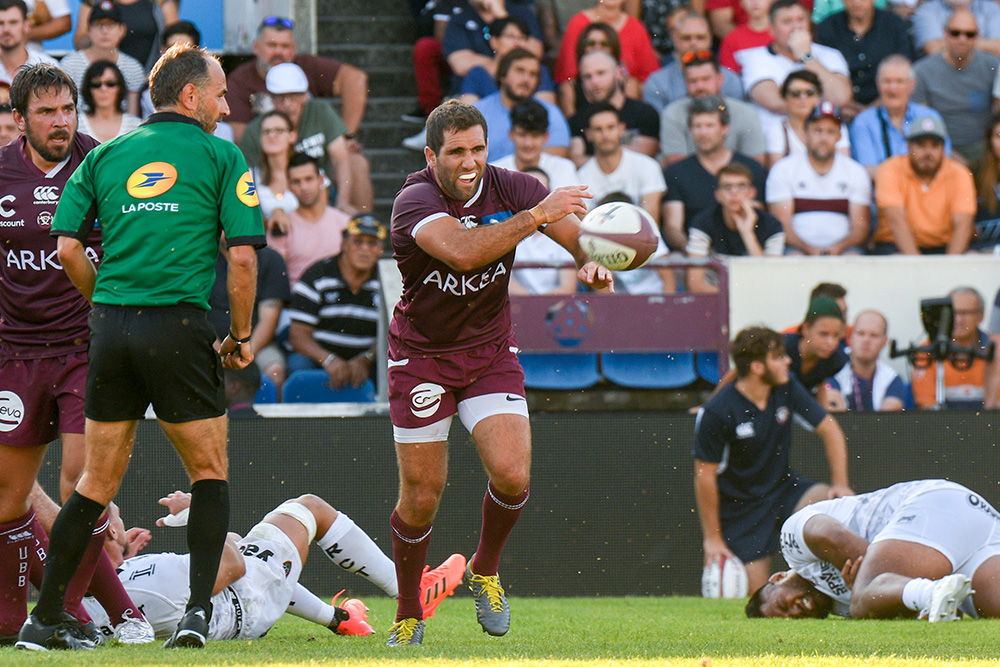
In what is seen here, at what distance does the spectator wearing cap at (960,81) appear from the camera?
11.3 m

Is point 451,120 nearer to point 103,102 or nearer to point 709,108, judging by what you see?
point 709,108

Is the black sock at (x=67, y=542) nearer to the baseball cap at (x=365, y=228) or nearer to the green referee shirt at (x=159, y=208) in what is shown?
the green referee shirt at (x=159, y=208)

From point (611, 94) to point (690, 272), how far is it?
242cm

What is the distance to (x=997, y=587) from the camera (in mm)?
6465

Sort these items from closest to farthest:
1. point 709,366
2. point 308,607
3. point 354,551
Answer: point 308,607 → point 354,551 → point 709,366

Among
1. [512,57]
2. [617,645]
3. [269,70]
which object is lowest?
[617,645]

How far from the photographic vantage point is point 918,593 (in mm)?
6289

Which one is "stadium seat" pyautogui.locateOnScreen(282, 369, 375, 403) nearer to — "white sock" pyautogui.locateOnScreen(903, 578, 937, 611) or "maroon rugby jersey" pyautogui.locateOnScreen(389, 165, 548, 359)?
"maroon rugby jersey" pyautogui.locateOnScreen(389, 165, 548, 359)

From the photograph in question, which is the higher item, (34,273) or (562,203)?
(562,203)

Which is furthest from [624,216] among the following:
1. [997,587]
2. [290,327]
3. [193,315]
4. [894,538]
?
[290,327]

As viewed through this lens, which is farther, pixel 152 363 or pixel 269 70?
pixel 269 70

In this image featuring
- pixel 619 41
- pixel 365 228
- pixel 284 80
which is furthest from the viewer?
pixel 619 41

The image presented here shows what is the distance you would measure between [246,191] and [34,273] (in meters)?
1.26

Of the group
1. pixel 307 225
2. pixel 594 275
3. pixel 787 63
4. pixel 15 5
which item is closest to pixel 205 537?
pixel 594 275
